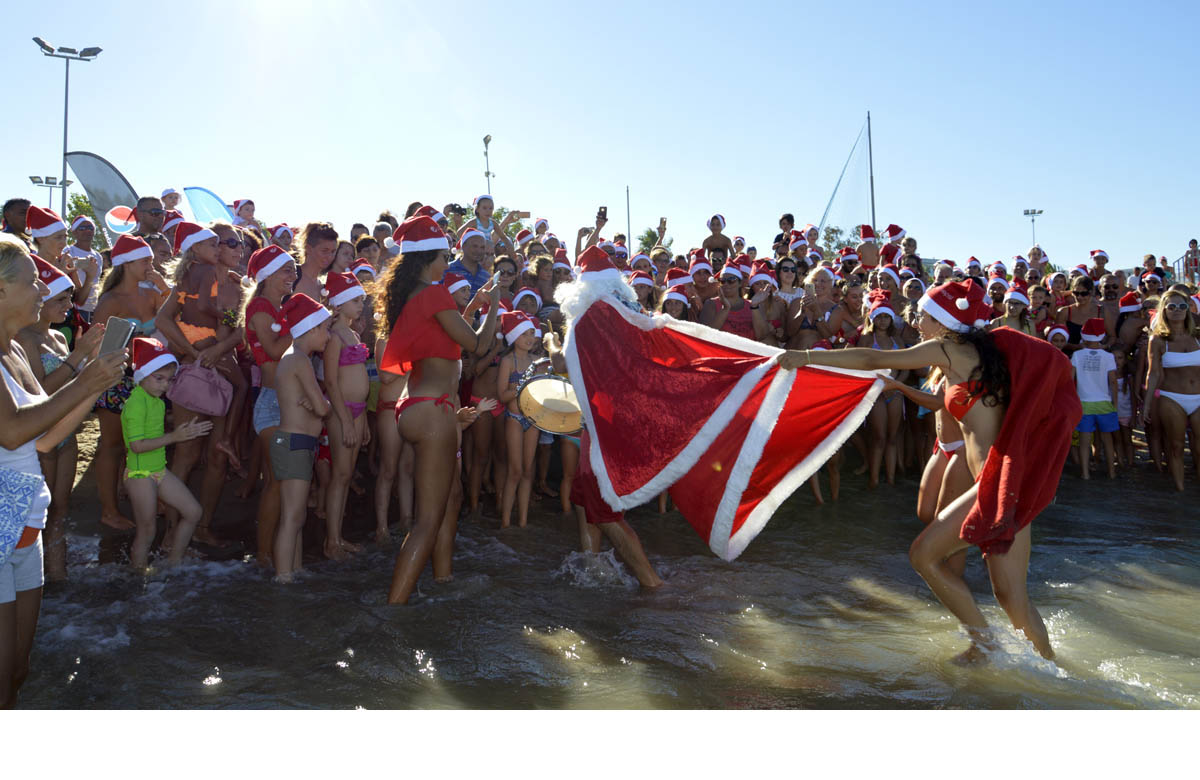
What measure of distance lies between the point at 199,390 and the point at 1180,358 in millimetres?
10568

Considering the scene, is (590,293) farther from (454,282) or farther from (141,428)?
(141,428)

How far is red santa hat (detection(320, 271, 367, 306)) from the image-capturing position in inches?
257

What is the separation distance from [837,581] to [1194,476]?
6.79 metres

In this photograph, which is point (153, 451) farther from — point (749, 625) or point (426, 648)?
point (749, 625)

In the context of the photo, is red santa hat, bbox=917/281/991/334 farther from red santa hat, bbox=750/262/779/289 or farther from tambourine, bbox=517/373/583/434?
red santa hat, bbox=750/262/779/289

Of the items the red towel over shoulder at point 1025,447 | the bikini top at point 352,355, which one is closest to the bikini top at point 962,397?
the red towel over shoulder at point 1025,447

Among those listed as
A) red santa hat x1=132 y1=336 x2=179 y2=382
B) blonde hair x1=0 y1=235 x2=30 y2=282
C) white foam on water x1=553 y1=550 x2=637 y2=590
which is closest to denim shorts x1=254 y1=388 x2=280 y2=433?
red santa hat x1=132 y1=336 x2=179 y2=382

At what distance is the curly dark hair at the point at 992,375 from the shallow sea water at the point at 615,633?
4.72 ft

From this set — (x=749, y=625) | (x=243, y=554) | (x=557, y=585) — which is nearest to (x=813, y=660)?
(x=749, y=625)

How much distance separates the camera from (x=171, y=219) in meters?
10.3

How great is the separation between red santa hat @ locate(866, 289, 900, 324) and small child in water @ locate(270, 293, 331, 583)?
5.95 meters

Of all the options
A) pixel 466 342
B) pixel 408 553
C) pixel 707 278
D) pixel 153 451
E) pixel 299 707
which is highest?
pixel 707 278

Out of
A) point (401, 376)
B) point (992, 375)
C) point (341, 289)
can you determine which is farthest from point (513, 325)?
point (992, 375)

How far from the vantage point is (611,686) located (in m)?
4.51
